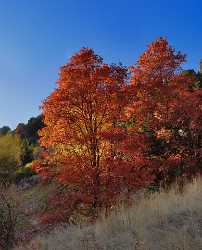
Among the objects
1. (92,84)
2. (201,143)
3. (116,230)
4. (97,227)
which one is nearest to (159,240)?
(116,230)

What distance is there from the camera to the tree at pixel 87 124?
16.7m

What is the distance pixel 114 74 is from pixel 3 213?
677 centimetres

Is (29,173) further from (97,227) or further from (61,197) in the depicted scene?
(97,227)

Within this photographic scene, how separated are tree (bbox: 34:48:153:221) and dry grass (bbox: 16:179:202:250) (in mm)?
4605

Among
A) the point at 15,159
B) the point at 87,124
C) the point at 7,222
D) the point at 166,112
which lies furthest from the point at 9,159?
the point at 7,222

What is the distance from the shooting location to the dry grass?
8.56 meters

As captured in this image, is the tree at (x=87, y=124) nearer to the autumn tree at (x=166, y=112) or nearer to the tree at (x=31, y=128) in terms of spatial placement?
the autumn tree at (x=166, y=112)

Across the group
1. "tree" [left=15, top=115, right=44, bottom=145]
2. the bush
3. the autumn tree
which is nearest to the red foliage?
the bush

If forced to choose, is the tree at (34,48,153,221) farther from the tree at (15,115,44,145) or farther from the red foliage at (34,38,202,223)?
the tree at (15,115,44,145)

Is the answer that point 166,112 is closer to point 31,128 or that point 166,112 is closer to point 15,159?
point 15,159

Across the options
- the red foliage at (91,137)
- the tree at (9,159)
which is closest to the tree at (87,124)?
the red foliage at (91,137)

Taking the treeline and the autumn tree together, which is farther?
the treeline

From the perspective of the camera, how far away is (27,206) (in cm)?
3519

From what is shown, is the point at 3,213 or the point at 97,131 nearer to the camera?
the point at 3,213
